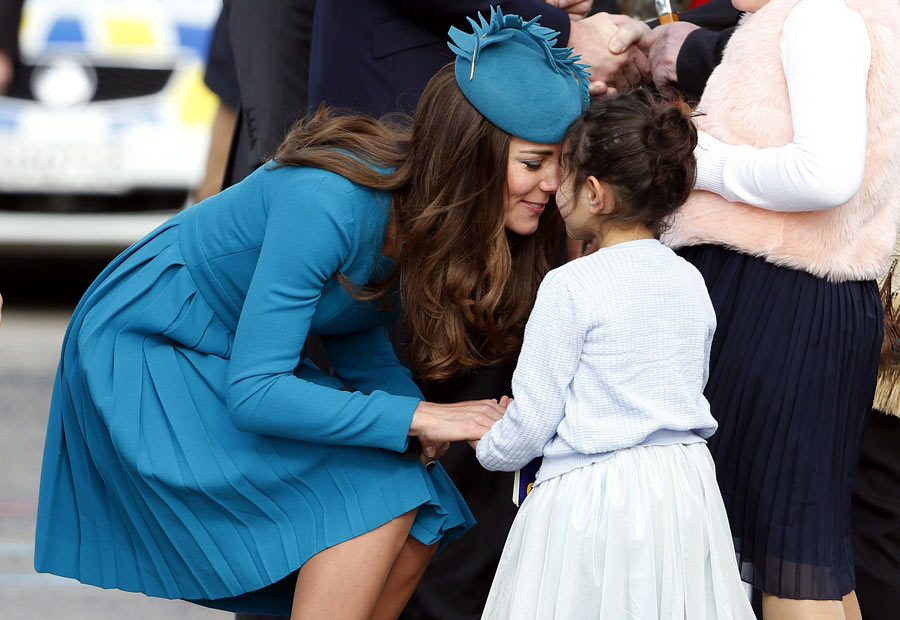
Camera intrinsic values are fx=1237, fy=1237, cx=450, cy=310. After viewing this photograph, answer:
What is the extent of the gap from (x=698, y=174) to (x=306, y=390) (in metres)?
0.82

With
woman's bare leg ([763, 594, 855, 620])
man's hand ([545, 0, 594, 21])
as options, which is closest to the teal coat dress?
woman's bare leg ([763, 594, 855, 620])

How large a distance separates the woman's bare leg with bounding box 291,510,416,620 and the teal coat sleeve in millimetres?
193

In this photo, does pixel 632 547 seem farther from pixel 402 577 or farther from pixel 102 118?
pixel 102 118

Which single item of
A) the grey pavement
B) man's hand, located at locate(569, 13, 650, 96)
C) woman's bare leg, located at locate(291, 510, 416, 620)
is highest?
man's hand, located at locate(569, 13, 650, 96)

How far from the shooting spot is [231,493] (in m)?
2.28

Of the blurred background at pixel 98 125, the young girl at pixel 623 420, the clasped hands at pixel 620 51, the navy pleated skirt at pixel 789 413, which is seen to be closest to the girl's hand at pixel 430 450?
the young girl at pixel 623 420

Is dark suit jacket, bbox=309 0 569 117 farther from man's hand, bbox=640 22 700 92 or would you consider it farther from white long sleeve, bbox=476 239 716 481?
white long sleeve, bbox=476 239 716 481

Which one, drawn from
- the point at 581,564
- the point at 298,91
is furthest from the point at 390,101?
the point at 581,564

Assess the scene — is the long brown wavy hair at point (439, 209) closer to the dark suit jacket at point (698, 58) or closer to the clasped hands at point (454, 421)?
the clasped hands at point (454, 421)

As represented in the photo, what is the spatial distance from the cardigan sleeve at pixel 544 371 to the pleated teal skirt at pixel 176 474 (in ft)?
1.06

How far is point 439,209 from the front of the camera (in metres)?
2.26

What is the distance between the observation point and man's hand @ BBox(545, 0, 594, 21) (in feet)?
9.59

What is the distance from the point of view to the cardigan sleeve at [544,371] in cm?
206

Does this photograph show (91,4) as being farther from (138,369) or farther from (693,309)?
(693,309)
